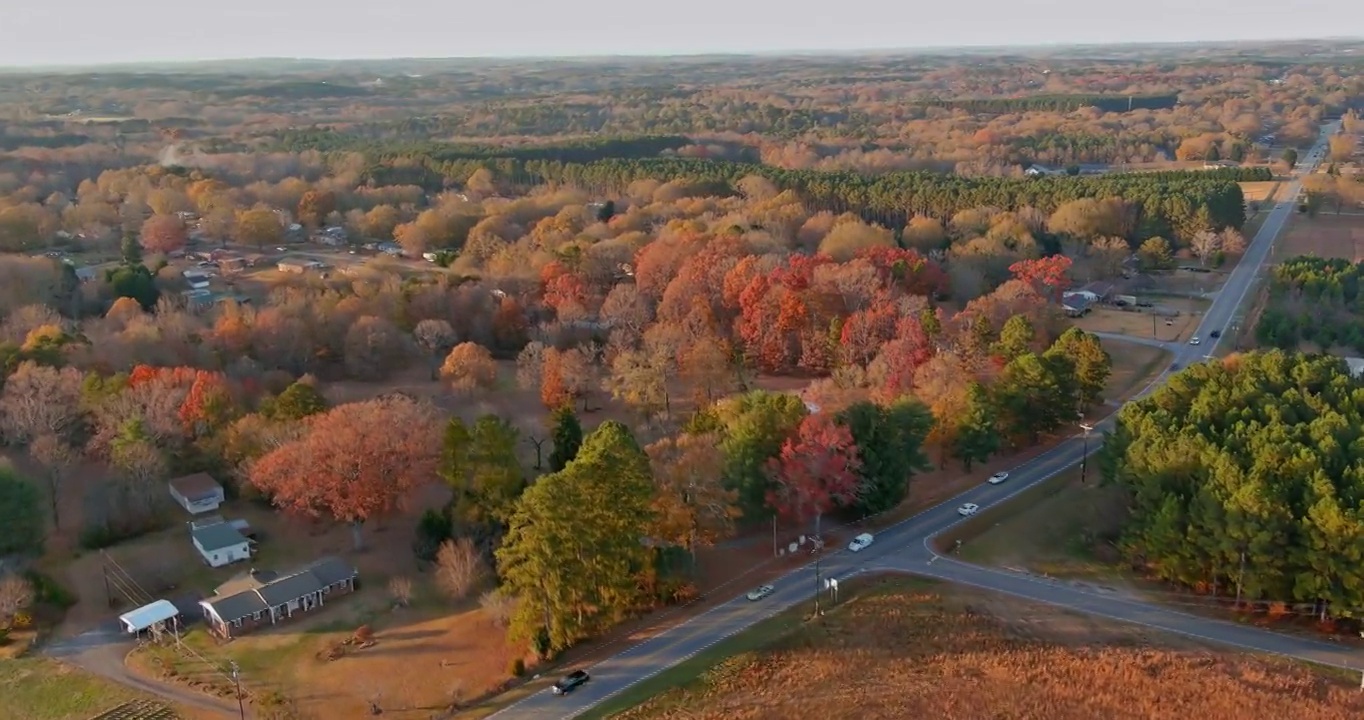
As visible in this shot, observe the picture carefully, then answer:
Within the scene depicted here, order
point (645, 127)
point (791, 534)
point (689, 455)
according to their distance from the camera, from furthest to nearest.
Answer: point (645, 127), point (791, 534), point (689, 455)

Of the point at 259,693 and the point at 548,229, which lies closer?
the point at 259,693

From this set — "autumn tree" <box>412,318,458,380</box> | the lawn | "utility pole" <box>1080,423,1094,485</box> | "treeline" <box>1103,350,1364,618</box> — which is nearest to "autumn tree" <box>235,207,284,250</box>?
"autumn tree" <box>412,318,458,380</box>

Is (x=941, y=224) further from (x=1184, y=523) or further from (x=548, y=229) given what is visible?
(x=1184, y=523)

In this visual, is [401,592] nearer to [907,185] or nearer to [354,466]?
[354,466]

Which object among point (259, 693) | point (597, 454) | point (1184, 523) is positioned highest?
point (597, 454)

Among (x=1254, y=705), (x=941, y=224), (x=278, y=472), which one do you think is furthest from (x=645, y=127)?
(x=1254, y=705)

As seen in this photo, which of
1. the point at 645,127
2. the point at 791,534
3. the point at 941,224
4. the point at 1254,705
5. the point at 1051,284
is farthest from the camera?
the point at 645,127

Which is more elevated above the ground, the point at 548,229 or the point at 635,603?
the point at 548,229
